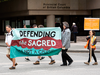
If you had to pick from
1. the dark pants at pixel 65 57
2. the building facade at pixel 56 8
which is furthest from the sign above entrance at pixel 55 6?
the dark pants at pixel 65 57

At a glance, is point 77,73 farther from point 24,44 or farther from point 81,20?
point 81,20

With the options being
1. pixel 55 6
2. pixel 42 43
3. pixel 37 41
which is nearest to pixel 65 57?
pixel 42 43

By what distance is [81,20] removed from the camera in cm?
3706

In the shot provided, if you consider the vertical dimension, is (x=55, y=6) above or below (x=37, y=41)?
above

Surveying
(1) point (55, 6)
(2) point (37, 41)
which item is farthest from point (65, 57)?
(1) point (55, 6)

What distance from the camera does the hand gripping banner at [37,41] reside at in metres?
10.8

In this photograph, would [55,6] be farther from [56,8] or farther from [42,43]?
[42,43]

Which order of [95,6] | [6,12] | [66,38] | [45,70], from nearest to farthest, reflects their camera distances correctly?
[45,70]
[66,38]
[95,6]
[6,12]

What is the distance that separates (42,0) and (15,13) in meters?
6.43

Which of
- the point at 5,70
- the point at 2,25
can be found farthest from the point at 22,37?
the point at 2,25

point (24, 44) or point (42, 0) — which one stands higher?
point (42, 0)

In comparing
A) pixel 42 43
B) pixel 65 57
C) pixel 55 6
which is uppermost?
pixel 55 6

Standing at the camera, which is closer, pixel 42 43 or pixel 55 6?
pixel 42 43

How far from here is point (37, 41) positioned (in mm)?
11086
